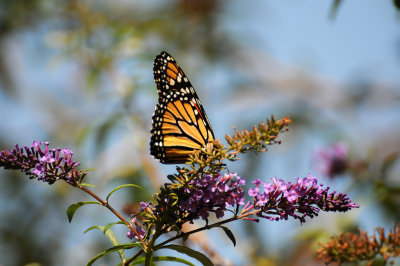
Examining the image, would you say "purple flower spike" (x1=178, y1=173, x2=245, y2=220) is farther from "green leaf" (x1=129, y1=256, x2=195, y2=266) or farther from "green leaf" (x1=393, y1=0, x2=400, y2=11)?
"green leaf" (x1=393, y1=0, x2=400, y2=11)

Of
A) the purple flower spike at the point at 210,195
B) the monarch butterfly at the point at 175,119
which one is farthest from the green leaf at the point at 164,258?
the monarch butterfly at the point at 175,119

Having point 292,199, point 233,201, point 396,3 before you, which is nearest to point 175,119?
point 233,201

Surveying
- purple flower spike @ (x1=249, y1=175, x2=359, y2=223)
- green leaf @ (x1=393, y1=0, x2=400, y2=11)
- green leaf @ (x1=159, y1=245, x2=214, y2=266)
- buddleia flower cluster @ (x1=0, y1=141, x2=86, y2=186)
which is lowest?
green leaf @ (x1=159, y1=245, x2=214, y2=266)

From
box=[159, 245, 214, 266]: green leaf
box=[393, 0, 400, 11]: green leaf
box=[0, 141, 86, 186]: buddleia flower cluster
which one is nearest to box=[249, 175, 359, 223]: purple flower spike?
box=[159, 245, 214, 266]: green leaf

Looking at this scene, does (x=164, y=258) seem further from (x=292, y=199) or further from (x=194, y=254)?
(x=292, y=199)

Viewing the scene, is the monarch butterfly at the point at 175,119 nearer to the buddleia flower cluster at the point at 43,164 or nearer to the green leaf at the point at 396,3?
the buddleia flower cluster at the point at 43,164

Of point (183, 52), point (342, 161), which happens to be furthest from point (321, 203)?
point (183, 52)

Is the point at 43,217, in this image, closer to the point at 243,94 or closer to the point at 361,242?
the point at 243,94
